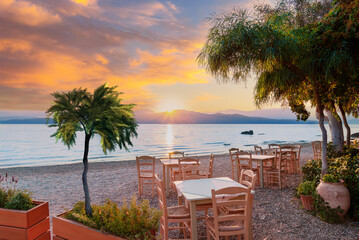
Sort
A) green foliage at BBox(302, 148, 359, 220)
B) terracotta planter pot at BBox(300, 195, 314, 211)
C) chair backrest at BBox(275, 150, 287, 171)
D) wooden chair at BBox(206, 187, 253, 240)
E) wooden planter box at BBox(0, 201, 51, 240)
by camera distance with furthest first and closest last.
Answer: chair backrest at BBox(275, 150, 287, 171) → terracotta planter pot at BBox(300, 195, 314, 211) → green foliage at BBox(302, 148, 359, 220) → wooden planter box at BBox(0, 201, 51, 240) → wooden chair at BBox(206, 187, 253, 240)

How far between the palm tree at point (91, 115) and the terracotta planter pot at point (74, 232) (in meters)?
0.27

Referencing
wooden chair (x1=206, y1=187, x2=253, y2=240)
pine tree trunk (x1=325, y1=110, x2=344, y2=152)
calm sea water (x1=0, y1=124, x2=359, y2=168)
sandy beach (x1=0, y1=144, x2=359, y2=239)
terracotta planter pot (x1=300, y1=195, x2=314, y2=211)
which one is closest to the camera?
wooden chair (x1=206, y1=187, x2=253, y2=240)

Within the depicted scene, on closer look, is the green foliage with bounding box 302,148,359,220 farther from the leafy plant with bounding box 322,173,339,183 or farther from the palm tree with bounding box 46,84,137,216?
the palm tree with bounding box 46,84,137,216

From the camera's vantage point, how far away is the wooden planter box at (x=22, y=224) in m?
2.91

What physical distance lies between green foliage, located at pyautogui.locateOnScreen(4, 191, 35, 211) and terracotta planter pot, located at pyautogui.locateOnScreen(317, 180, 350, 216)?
4.79 m

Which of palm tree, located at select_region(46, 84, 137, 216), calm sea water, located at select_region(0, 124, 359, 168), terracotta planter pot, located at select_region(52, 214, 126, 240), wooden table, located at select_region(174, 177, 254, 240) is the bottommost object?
calm sea water, located at select_region(0, 124, 359, 168)

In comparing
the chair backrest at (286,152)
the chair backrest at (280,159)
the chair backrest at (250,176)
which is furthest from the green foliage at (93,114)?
the chair backrest at (286,152)

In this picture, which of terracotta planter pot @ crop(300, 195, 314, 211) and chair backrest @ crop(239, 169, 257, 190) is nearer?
chair backrest @ crop(239, 169, 257, 190)

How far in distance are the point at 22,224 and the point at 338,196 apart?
16.0 ft

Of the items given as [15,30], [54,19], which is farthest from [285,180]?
[15,30]

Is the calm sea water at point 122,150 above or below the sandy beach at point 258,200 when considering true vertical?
below

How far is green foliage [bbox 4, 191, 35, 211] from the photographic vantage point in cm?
315

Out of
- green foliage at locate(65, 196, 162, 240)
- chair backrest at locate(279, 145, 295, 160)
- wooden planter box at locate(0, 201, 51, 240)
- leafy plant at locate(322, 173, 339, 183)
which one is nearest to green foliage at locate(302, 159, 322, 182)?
chair backrest at locate(279, 145, 295, 160)

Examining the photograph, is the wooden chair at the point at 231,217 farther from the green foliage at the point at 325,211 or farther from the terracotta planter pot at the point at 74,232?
the green foliage at the point at 325,211
